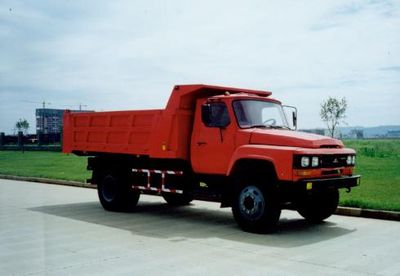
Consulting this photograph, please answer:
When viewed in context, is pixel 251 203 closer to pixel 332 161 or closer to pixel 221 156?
pixel 221 156

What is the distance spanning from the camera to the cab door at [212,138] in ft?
31.0

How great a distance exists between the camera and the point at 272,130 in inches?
364

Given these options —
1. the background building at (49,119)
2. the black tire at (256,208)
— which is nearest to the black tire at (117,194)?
the black tire at (256,208)

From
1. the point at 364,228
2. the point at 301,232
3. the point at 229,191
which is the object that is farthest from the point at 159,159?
the point at 364,228

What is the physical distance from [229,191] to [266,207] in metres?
1.15

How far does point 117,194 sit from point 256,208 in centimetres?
405

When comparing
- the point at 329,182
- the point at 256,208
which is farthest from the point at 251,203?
the point at 329,182

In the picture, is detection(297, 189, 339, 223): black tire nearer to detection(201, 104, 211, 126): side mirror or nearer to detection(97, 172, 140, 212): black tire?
detection(201, 104, 211, 126): side mirror

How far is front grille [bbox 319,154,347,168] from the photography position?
341 inches

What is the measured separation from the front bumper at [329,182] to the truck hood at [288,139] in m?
0.62

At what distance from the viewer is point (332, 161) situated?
8.91m

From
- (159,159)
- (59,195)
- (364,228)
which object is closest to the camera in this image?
(364,228)

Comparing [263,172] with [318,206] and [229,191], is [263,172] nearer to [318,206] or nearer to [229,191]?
[229,191]

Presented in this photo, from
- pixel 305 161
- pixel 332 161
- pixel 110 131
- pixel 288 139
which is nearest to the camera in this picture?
pixel 305 161
